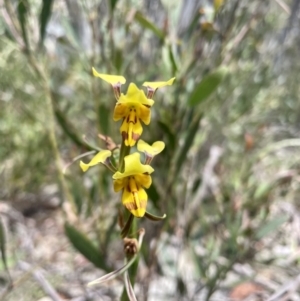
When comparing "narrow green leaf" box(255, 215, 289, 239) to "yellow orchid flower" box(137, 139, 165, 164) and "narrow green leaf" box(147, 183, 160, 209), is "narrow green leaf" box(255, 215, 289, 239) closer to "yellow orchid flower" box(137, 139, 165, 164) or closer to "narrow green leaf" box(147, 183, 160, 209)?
"narrow green leaf" box(147, 183, 160, 209)

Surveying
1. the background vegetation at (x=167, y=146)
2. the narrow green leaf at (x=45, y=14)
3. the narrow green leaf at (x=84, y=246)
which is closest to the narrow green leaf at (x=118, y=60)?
the background vegetation at (x=167, y=146)

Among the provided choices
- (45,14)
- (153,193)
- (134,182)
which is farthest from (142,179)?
(45,14)

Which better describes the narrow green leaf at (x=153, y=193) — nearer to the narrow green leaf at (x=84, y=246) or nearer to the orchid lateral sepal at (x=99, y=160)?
the narrow green leaf at (x=84, y=246)

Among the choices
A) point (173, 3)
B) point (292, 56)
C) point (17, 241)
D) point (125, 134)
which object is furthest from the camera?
point (292, 56)

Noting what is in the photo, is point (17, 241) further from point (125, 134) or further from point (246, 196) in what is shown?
point (125, 134)

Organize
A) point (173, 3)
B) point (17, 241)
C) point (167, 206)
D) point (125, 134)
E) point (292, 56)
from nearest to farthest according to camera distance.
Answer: point (125, 134), point (167, 206), point (173, 3), point (17, 241), point (292, 56)

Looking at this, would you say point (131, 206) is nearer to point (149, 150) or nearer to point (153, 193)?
Answer: point (149, 150)

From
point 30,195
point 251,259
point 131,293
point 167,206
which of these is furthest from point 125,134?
point 30,195
